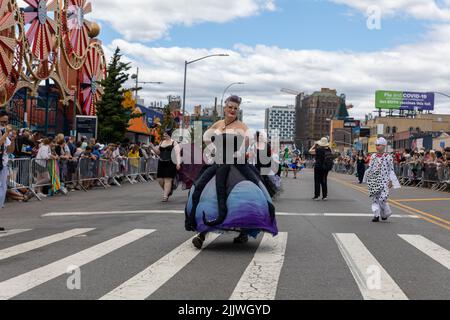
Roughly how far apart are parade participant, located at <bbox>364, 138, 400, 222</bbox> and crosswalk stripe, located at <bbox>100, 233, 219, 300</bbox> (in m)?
5.23

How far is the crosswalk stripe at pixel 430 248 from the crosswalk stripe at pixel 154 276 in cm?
307

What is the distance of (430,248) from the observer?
8695 millimetres

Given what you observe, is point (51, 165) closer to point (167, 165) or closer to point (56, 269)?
point (167, 165)

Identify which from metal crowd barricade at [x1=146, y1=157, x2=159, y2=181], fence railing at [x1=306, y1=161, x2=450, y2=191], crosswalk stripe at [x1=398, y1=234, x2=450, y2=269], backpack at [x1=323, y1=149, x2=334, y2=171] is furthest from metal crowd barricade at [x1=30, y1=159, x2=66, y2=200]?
fence railing at [x1=306, y1=161, x2=450, y2=191]

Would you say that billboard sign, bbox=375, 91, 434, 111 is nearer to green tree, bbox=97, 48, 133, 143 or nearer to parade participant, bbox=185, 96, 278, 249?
green tree, bbox=97, 48, 133, 143

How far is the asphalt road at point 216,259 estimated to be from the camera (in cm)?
562

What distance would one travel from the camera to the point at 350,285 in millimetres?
5910

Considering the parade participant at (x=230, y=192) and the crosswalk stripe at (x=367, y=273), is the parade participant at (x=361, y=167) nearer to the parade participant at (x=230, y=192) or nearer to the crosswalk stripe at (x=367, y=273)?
the crosswalk stripe at (x=367, y=273)

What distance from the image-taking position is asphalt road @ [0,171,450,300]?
562 centimetres

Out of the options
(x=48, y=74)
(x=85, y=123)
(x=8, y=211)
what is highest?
(x=48, y=74)

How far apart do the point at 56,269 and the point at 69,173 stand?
13.5 m

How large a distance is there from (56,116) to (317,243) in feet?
113
